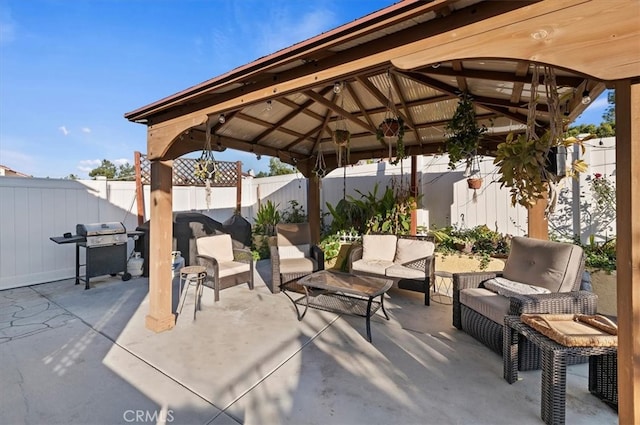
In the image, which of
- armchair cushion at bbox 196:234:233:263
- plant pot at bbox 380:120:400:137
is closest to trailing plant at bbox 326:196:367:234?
armchair cushion at bbox 196:234:233:263

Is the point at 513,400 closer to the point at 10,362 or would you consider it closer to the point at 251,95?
the point at 251,95

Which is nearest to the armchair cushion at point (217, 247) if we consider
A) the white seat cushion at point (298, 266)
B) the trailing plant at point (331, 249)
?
the white seat cushion at point (298, 266)

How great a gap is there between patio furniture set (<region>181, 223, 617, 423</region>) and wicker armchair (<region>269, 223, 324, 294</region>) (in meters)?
0.02

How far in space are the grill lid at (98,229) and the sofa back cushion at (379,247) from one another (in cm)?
458

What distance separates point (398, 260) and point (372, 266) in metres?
0.53

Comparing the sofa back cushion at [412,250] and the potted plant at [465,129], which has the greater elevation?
the potted plant at [465,129]

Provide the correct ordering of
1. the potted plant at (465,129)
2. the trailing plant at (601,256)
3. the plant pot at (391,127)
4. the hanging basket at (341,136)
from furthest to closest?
the hanging basket at (341,136), the trailing plant at (601,256), the plant pot at (391,127), the potted plant at (465,129)

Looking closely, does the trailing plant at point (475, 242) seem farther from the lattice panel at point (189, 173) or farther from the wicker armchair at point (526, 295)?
the lattice panel at point (189, 173)

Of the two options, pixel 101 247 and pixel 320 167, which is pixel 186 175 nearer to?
pixel 101 247

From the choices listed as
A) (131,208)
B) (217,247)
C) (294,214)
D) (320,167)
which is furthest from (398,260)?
(131,208)

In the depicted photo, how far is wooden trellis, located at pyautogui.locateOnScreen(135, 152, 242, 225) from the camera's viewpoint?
6488 mm

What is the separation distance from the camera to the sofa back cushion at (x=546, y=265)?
2.91 metres

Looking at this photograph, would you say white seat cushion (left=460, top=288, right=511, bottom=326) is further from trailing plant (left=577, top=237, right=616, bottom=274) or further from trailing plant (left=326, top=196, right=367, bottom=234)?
trailing plant (left=326, top=196, right=367, bottom=234)

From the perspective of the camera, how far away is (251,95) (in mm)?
2652
